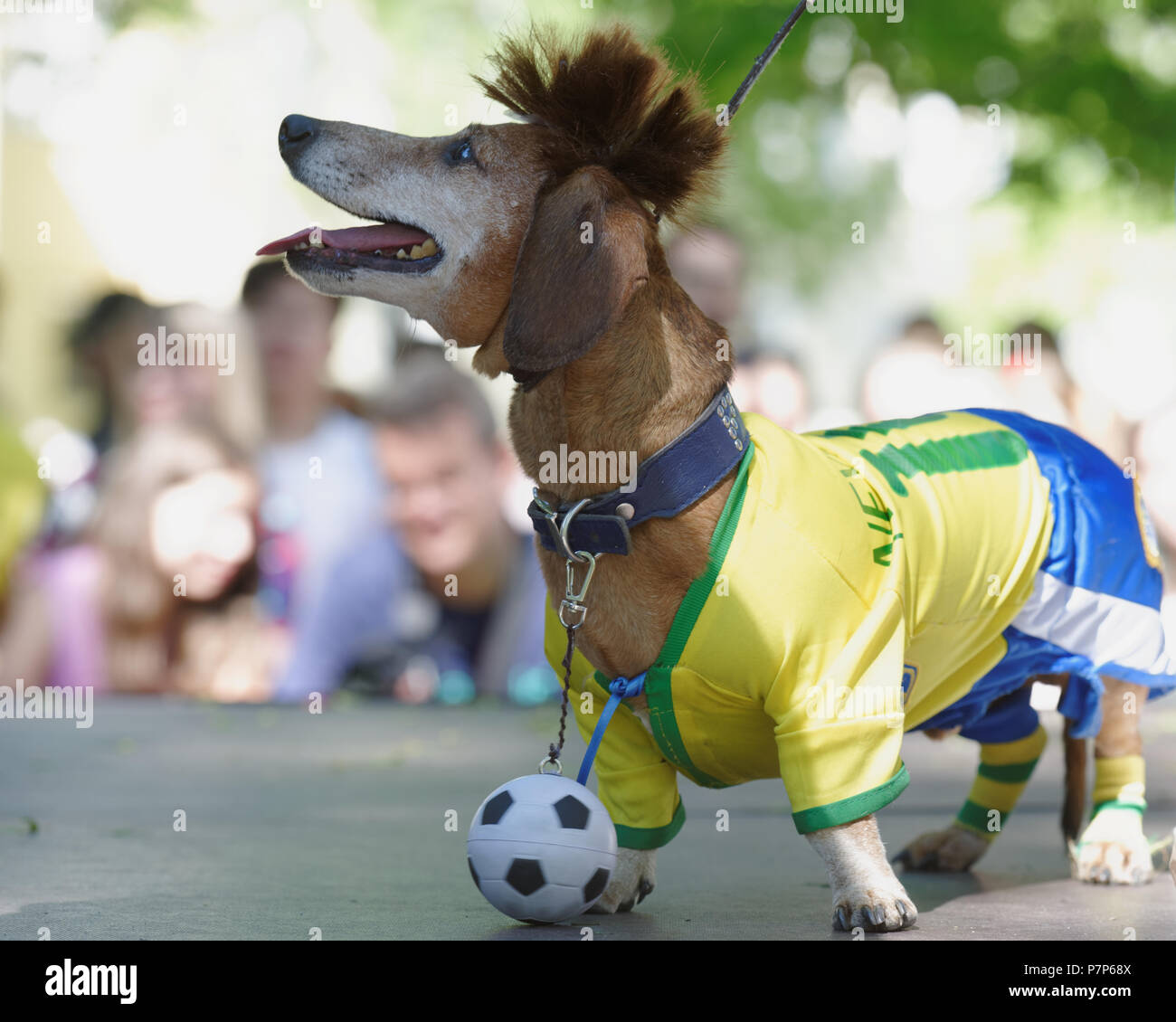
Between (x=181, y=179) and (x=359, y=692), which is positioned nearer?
(x=359, y=692)

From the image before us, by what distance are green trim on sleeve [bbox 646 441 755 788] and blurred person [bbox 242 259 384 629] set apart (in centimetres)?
820

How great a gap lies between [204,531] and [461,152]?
8291 millimetres

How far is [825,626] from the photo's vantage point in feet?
12.0

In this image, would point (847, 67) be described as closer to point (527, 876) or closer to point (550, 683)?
point (550, 683)

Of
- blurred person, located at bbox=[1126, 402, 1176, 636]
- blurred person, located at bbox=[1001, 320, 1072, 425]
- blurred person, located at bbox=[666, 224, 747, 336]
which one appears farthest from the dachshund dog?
blurred person, located at bbox=[1126, 402, 1176, 636]

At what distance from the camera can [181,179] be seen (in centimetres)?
1290

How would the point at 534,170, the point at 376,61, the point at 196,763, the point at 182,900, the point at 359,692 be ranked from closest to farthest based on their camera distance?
the point at 534,170, the point at 182,900, the point at 196,763, the point at 359,692, the point at 376,61

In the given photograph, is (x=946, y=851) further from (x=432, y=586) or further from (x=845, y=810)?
(x=432, y=586)

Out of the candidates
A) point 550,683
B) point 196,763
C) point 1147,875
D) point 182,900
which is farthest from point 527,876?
point 550,683

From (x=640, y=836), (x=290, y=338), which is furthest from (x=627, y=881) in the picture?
(x=290, y=338)

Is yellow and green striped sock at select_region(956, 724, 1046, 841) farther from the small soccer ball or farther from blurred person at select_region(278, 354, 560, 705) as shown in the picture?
blurred person at select_region(278, 354, 560, 705)

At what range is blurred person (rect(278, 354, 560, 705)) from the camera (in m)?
11.7

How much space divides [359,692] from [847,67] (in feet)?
21.8

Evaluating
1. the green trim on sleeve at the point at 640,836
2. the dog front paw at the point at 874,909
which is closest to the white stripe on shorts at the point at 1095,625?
the dog front paw at the point at 874,909
